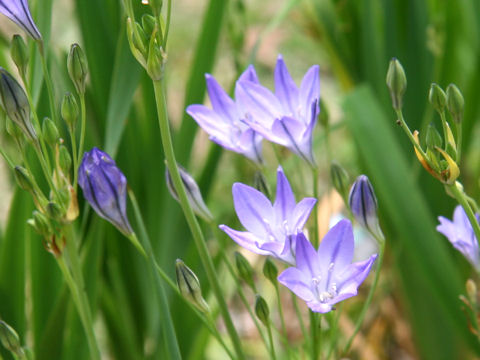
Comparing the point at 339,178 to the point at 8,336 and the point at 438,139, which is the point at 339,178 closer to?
the point at 438,139

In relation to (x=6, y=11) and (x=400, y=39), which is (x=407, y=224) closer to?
(x=400, y=39)

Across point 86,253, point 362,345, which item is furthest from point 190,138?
point 362,345

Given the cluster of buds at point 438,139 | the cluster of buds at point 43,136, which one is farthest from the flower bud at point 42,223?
the cluster of buds at point 438,139

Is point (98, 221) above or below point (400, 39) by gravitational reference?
below

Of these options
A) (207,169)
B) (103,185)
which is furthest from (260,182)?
(207,169)

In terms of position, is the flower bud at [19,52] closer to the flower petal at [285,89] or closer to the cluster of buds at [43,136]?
the cluster of buds at [43,136]

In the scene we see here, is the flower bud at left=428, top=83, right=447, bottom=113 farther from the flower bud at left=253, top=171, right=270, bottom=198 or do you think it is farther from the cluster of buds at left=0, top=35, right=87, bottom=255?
the cluster of buds at left=0, top=35, right=87, bottom=255
